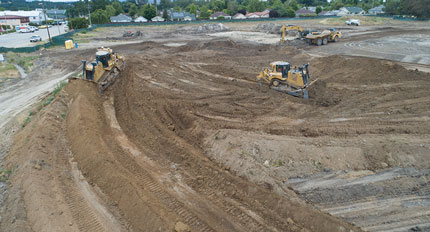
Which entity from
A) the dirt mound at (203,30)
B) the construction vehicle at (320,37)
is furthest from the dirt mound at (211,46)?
the dirt mound at (203,30)

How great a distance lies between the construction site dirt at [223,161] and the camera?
7461mm

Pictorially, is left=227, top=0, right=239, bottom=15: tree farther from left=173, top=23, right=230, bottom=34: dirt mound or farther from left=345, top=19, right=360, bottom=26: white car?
left=345, top=19, right=360, bottom=26: white car

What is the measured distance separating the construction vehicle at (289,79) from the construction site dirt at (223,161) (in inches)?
21.0

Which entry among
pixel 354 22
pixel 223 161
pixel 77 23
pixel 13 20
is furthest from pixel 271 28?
pixel 13 20

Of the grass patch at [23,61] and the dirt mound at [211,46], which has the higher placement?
the dirt mound at [211,46]

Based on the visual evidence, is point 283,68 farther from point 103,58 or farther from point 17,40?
point 17,40

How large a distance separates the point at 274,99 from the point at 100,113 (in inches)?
389

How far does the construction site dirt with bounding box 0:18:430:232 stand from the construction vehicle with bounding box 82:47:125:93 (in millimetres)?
682

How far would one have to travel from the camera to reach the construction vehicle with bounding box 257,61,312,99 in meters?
16.7

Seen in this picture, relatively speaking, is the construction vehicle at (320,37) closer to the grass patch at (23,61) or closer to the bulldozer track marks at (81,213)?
the grass patch at (23,61)

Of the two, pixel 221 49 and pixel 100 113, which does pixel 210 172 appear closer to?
pixel 100 113

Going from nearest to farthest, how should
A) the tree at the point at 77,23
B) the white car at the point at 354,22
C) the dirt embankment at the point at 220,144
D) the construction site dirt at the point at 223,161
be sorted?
the construction site dirt at the point at 223,161 < the dirt embankment at the point at 220,144 < the white car at the point at 354,22 < the tree at the point at 77,23

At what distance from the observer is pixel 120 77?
811 inches

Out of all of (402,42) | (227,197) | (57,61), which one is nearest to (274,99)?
(227,197)
